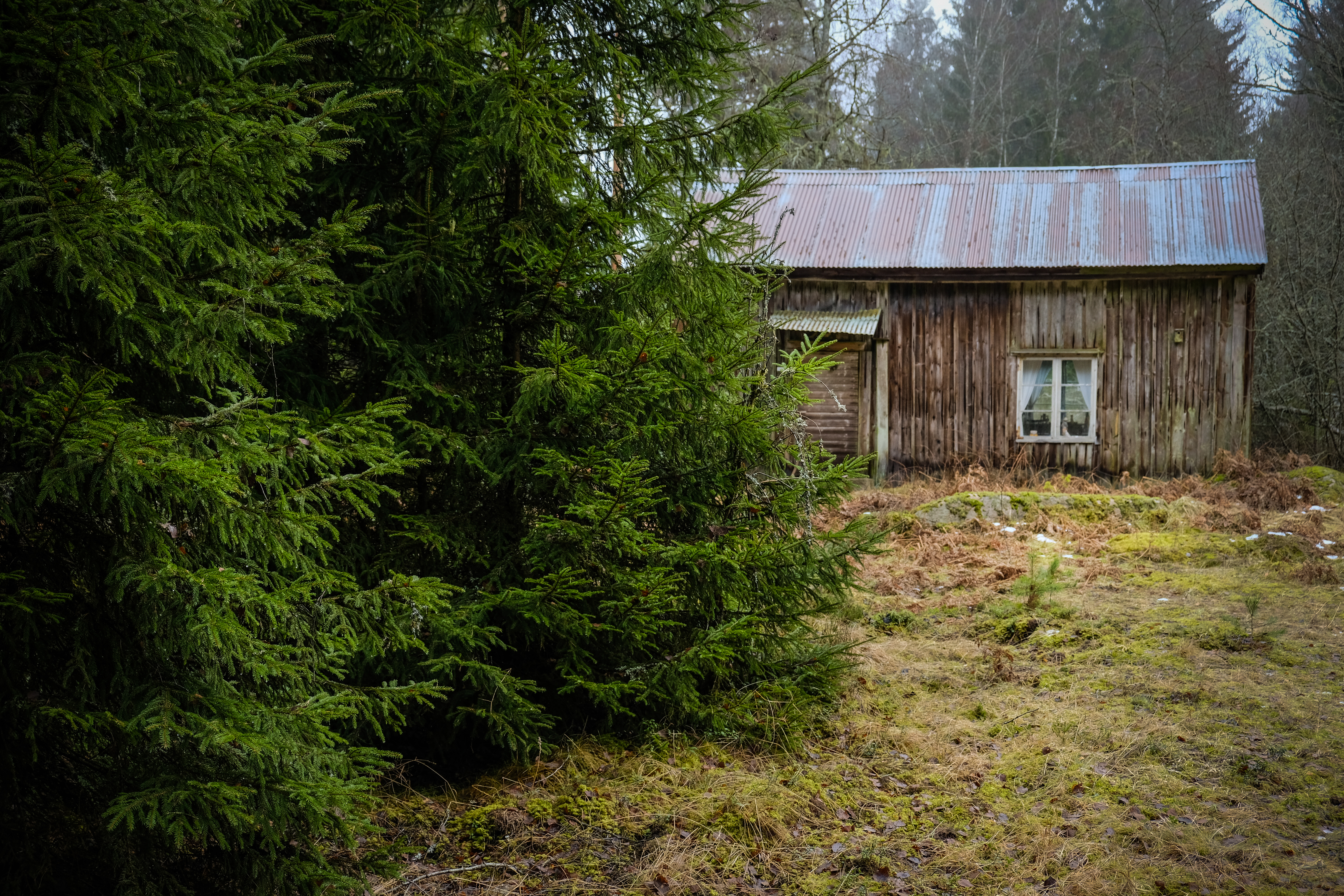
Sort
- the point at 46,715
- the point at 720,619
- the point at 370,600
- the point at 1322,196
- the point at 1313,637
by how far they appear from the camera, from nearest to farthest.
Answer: the point at 46,715, the point at 370,600, the point at 720,619, the point at 1313,637, the point at 1322,196

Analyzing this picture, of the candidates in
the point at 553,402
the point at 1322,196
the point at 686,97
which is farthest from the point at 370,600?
the point at 1322,196

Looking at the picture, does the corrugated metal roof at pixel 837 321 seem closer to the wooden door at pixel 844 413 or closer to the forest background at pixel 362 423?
the wooden door at pixel 844 413

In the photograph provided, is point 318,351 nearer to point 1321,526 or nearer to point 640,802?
point 640,802

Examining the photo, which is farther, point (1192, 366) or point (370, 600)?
point (1192, 366)

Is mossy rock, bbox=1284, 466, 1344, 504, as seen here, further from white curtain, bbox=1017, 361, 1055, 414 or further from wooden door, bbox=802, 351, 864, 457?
wooden door, bbox=802, 351, 864, 457

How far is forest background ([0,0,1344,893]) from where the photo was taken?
2.33 meters

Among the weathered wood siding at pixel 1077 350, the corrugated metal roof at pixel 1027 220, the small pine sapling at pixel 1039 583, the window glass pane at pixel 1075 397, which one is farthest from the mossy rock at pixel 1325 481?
the small pine sapling at pixel 1039 583

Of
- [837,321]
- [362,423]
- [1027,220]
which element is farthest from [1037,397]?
[362,423]

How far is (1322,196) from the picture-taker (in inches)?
760

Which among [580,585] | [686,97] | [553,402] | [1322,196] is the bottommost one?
[580,585]

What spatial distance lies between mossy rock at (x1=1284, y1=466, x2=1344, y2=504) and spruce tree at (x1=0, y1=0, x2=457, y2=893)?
43.0ft

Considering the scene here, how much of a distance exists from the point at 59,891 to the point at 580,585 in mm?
2258

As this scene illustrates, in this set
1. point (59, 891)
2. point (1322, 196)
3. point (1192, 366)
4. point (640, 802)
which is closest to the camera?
point (59, 891)

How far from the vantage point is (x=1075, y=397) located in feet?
47.0
